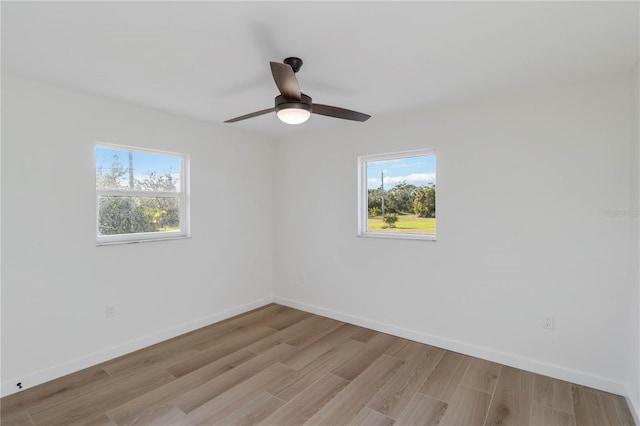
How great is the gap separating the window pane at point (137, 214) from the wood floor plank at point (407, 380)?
8.69 ft

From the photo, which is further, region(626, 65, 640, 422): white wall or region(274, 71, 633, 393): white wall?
region(274, 71, 633, 393): white wall

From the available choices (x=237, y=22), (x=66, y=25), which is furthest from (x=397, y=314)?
(x=66, y=25)

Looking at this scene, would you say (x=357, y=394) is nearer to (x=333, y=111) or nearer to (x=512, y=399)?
(x=512, y=399)

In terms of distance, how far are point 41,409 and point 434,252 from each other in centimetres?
334

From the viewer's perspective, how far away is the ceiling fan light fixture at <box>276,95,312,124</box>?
2.05 m

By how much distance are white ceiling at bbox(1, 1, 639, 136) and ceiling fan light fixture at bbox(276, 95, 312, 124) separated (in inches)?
11.5

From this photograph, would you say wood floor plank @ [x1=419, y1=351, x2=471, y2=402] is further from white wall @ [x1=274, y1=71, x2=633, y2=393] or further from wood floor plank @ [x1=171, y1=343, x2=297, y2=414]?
wood floor plank @ [x1=171, y1=343, x2=297, y2=414]

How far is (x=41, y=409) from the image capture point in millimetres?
2211

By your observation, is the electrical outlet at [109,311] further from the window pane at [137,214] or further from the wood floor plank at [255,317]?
the wood floor plank at [255,317]

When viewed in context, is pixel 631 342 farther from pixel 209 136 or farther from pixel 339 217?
pixel 209 136

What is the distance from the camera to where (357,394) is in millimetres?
2402

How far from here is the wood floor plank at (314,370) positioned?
2.45 m

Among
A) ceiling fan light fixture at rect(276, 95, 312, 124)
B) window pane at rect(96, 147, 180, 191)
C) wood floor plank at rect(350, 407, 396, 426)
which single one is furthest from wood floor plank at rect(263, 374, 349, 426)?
window pane at rect(96, 147, 180, 191)

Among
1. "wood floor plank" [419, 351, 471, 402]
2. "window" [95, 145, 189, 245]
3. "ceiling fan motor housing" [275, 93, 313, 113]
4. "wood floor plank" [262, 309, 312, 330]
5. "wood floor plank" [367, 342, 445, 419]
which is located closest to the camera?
"ceiling fan motor housing" [275, 93, 313, 113]
